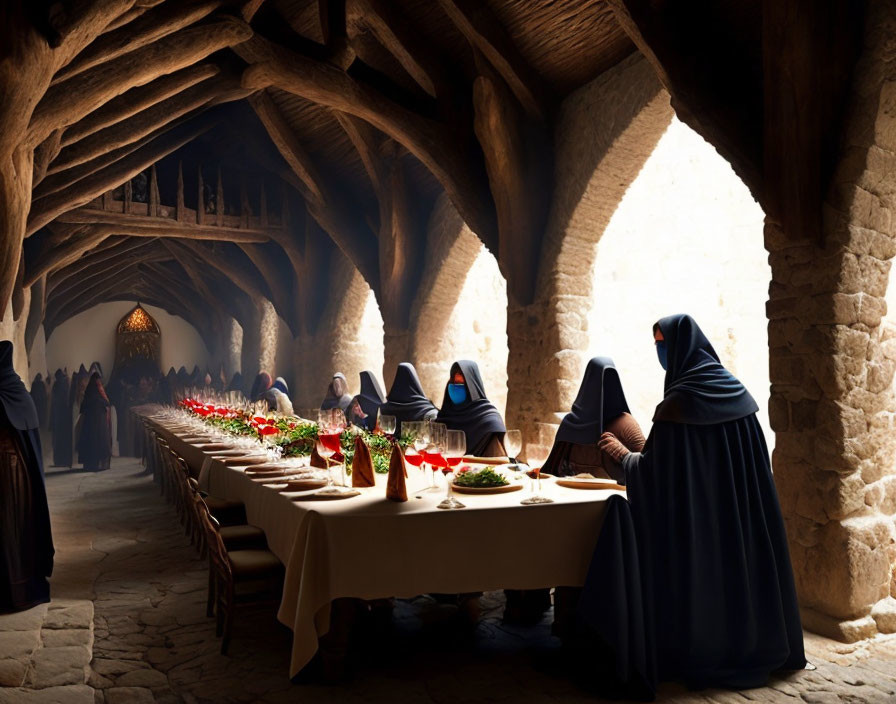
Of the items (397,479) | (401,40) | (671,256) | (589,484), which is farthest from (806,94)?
(671,256)

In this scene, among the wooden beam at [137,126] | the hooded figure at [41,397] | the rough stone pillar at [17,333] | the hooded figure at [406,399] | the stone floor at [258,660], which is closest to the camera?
the stone floor at [258,660]

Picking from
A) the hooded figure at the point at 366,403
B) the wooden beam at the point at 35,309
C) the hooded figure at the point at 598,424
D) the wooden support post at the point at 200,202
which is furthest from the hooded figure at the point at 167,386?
the hooded figure at the point at 598,424

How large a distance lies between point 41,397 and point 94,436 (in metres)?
3.07

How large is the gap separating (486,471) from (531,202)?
13.6ft

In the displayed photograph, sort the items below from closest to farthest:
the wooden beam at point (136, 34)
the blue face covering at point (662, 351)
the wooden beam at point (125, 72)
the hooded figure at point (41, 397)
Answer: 1. the blue face covering at point (662, 351)
2. the wooden beam at point (136, 34)
3. the wooden beam at point (125, 72)
4. the hooded figure at point (41, 397)

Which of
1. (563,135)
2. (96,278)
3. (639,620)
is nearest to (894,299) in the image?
(639,620)

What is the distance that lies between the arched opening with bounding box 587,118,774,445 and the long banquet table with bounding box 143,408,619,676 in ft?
27.8

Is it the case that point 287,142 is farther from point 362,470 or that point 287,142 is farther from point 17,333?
point 362,470

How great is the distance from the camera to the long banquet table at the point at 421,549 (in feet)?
9.88

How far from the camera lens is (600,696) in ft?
10.3

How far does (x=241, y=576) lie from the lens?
3684 millimetres

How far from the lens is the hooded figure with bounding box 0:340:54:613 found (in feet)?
14.8

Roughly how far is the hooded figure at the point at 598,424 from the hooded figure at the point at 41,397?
511 inches

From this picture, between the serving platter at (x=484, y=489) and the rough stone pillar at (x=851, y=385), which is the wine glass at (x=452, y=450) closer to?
the serving platter at (x=484, y=489)
